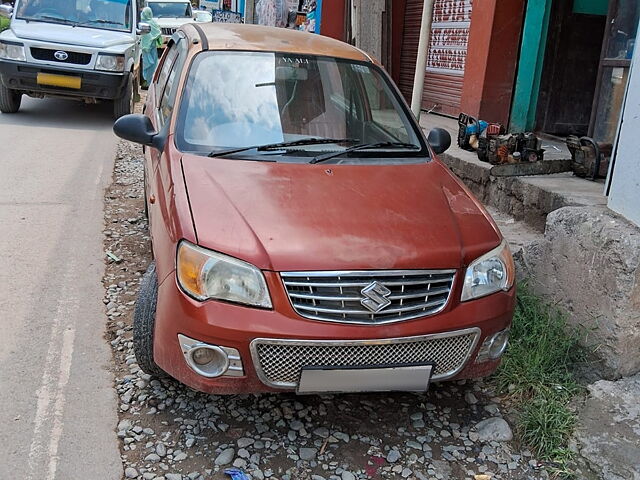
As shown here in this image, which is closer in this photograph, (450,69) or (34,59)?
(34,59)

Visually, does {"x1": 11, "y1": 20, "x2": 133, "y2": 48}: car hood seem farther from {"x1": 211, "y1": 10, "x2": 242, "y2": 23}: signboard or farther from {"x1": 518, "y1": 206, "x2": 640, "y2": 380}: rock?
{"x1": 211, "y1": 10, "x2": 242, "y2": 23}: signboard

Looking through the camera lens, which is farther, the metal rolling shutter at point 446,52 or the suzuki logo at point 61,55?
the metal rolling shutter at point 446,52

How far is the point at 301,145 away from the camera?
3375 mm

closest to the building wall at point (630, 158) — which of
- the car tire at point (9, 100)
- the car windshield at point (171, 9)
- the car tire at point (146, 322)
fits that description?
the car tire at point (146, 322)

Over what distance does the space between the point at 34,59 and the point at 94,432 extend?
7.32 meters

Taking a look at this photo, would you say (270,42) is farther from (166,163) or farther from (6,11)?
(6,11)

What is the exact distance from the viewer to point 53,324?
3633 millimetres

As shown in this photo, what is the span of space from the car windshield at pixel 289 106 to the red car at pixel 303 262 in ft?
0.05

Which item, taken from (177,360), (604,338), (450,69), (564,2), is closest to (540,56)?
(564,2)

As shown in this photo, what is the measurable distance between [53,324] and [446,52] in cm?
745

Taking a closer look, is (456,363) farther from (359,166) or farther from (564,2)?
(564,2)

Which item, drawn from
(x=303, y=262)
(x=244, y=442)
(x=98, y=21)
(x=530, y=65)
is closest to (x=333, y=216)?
(x=303, y=262)

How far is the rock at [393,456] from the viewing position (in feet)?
8.99

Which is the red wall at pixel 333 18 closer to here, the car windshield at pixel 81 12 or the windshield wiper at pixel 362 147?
the car windshield at pixel 81 12
